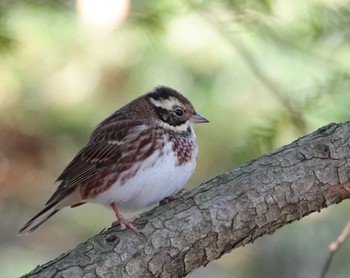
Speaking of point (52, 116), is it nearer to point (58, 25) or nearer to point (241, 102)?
point (58, 25)

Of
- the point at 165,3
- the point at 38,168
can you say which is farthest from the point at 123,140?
the point at 38,168

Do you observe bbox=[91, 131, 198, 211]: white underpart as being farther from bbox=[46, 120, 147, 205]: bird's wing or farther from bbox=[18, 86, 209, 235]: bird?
bbox=[46, 120, 147, 205]: bird's wing

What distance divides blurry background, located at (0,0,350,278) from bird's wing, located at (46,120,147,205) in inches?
15.7

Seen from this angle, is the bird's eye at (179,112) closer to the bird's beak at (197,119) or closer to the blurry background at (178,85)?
the bird's beak at (197,119)

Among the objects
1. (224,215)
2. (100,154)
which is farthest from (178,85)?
(224,215)

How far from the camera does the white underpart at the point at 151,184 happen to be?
12.5 feet

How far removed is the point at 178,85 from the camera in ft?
15.3

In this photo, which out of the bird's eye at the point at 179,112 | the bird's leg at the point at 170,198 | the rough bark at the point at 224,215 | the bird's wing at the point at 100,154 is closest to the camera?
the rough bark at the point at 224,215

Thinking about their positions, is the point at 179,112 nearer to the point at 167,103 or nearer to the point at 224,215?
the point at 167,103

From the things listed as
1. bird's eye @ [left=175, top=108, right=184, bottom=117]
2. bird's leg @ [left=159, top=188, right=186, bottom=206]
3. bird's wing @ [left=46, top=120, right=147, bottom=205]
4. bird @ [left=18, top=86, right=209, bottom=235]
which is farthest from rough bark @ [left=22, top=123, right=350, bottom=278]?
bird's eye @ [left=175, top=108, right=184, bottom=117]

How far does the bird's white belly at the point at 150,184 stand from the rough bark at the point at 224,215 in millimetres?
413

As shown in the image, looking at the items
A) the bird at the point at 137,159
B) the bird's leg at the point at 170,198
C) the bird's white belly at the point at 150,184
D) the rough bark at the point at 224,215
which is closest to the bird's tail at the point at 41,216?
the bird at the point at 137,159

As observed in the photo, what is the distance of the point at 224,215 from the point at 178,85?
146 centimetres

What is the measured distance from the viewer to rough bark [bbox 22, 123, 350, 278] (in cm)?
326
